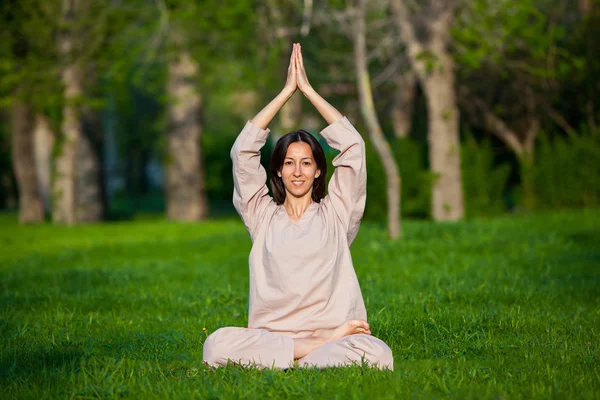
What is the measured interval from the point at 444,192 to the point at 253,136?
40.5 feet

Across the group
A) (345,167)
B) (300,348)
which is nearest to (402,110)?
(345,167)

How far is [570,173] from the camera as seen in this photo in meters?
18.2

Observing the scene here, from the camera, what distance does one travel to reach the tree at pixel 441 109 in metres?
16.8

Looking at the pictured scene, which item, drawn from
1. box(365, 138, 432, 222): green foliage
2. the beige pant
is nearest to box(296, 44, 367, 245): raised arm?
the beige pant

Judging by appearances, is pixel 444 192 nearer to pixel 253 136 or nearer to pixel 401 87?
pixel 401 87

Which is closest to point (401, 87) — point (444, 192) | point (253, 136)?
point (444, 192)

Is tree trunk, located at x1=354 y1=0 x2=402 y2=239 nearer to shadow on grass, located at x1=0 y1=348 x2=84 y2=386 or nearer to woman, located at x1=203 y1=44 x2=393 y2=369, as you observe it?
woman, located at x1=203 y1=44 x2=393 y2=369

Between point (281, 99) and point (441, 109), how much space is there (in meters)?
12.4

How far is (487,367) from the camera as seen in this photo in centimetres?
482

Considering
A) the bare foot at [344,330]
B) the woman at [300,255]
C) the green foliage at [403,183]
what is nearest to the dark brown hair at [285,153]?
the woman at [300,255]

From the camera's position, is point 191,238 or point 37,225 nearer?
point 191,238

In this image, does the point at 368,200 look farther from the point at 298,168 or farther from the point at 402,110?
the point at 298,168

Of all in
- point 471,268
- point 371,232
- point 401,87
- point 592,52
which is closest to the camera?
point 471,268

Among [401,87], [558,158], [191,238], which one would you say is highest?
[401,87]
